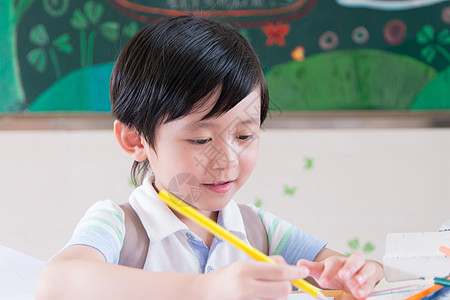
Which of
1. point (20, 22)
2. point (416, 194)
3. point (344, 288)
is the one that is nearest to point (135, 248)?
point (344, 288)

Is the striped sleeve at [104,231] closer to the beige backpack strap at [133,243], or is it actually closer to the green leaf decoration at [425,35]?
the beige backpack strap at [133,243]

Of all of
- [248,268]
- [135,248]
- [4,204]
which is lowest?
[4,204]

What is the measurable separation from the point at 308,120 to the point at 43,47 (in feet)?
2.47

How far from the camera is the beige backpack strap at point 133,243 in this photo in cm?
61

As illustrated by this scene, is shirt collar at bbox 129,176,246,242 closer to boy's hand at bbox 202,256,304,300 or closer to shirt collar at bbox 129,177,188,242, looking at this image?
shirt collar at bbox 129,177,188,242

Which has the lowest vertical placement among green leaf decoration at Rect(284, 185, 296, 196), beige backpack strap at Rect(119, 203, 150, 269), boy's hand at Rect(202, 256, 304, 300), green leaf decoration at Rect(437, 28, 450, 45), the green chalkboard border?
green leaf decoration at Rect(284, 185, 296, 196)

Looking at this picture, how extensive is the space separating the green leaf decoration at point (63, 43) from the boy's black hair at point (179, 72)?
804mm

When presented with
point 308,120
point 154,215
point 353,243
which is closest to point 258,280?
point 154,215

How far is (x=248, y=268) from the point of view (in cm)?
36

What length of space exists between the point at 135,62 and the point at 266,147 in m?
0.87

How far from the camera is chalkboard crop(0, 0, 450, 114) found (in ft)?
4.49

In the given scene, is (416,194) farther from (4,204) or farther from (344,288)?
(4,204)

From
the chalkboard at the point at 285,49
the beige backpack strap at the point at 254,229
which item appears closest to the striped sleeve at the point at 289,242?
the beige backpack strap at the point at 254,229

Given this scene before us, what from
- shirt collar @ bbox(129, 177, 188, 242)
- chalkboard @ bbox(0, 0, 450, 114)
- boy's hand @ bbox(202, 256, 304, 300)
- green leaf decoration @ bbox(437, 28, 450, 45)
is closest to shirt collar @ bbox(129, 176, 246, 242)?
shirt collar @ bbox(129, 177, 188, 242)
